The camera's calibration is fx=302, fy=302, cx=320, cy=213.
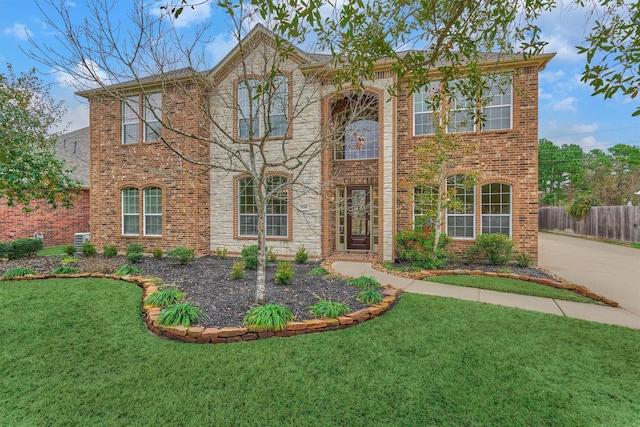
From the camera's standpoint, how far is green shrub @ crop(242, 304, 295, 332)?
396 cm

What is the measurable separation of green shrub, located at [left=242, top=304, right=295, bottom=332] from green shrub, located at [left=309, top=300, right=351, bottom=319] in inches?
16.1

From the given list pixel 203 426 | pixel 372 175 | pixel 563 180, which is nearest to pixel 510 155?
pixel 372 175

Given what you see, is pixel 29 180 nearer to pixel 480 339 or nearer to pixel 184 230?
pixel 184 230

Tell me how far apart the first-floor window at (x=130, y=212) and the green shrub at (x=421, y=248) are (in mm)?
9279

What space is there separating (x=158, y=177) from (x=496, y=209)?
11155 mm

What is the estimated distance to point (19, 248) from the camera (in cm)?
950

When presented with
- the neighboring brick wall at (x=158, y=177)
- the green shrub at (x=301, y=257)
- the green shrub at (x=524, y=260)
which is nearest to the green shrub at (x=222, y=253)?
Result: the neighboring brick wall at (x=158, y=177)

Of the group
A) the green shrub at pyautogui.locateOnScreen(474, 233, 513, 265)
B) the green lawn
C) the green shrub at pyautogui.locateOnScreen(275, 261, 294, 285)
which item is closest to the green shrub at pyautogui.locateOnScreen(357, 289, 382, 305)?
the green lawn

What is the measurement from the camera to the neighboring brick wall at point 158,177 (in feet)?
33.7

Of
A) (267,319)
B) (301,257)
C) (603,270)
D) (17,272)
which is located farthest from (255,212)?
(603,270)

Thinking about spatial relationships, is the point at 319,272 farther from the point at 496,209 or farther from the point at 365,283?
the point at 496,209

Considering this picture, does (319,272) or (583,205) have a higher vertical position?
(583,205)

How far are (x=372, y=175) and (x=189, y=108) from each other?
6.50 m

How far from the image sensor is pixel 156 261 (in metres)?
9.34
